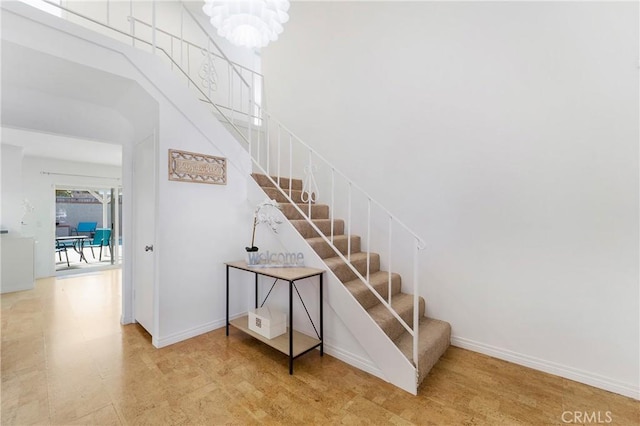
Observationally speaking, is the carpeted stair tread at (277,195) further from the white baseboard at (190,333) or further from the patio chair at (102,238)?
the patio chair at (102,238)

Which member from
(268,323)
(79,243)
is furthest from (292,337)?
(79,243)

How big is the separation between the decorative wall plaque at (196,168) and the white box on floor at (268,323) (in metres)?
1.50

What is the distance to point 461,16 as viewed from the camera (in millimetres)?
2727

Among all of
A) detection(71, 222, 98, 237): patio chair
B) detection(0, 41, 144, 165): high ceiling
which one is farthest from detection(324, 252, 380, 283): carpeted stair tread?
detection(71, 222, 98, 237): patio chair

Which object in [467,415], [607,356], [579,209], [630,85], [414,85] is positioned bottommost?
[467,415]

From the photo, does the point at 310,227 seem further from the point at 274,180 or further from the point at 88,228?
the point at 88,228

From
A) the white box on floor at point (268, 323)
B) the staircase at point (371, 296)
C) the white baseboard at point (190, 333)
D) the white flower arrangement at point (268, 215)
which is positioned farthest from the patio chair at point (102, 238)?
the white box on floor at point (268, 323)

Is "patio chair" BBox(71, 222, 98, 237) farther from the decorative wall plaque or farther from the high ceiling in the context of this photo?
the decorative wall plaque

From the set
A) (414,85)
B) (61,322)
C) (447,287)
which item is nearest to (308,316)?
(447,287)

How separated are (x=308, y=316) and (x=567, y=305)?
2.22m

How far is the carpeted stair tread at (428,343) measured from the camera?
2178mm

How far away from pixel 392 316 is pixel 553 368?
138cm

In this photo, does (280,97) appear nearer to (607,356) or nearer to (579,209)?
(579,209)

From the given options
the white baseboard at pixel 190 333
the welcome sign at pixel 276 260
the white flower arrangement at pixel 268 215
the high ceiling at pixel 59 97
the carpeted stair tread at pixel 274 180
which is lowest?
the white baseboard at pixel 190 333
